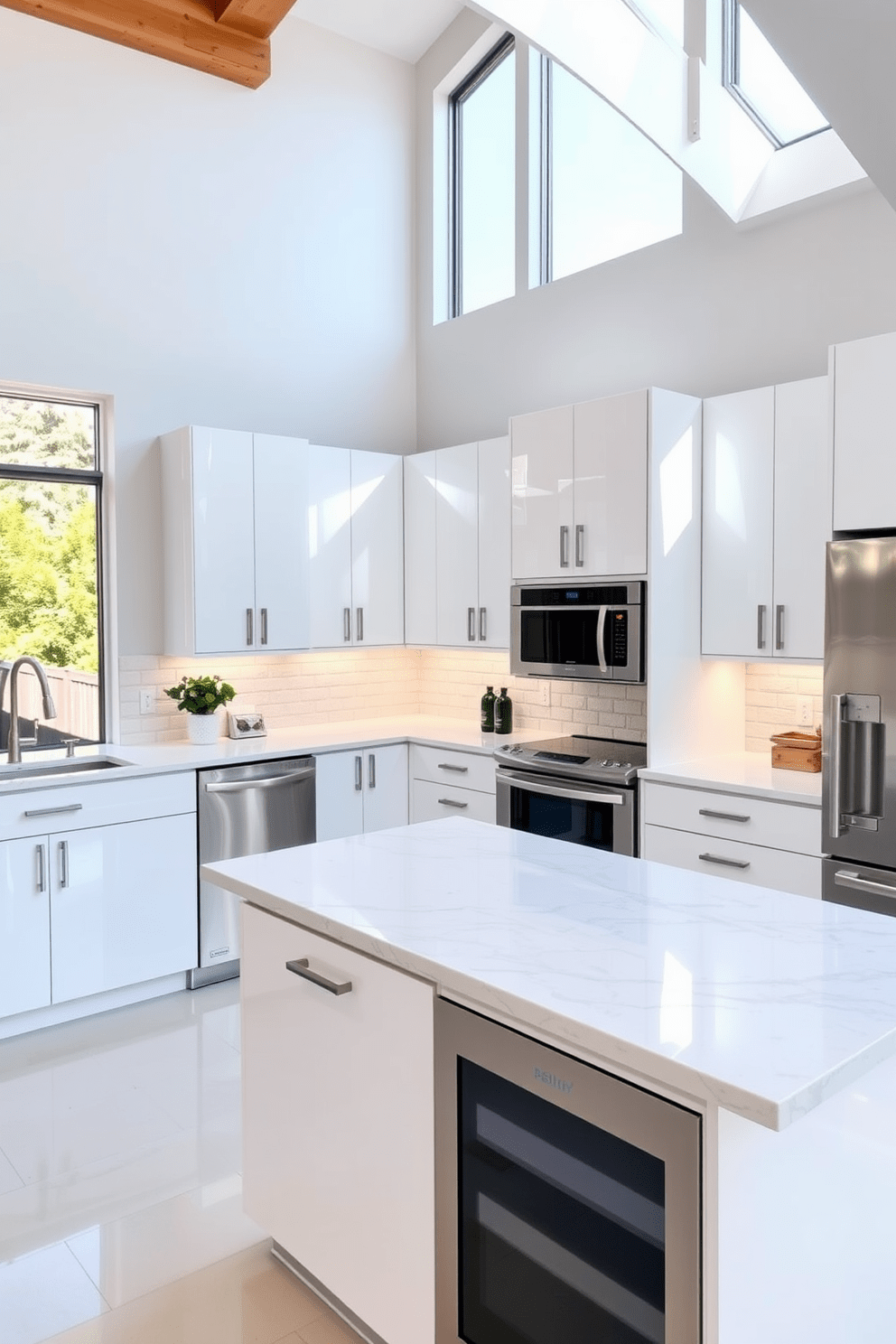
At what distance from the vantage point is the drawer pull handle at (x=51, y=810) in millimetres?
3922

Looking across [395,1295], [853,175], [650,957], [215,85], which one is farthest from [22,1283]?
[215,85]

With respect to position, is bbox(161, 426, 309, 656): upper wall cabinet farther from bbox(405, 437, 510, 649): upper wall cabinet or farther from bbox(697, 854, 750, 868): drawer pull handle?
bbox(697, 854, 750, 868): drawer pull handle

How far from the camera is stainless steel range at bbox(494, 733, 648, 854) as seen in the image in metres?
4.13

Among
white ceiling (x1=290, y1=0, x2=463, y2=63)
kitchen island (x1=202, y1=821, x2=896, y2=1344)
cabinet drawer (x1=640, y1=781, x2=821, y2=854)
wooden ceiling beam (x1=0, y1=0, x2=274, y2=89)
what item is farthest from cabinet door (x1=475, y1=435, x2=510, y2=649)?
kitchen island (x1=202, y1=821, x2=896, y2=1344)

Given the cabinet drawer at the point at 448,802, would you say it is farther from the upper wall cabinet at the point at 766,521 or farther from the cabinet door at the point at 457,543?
the upper wall cabinet at the point at 766,521

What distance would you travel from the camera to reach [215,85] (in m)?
5.15

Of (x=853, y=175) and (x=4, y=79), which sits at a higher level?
(x=4, y=79)

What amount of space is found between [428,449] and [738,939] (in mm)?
4698

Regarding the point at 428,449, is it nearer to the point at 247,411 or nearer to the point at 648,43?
the point at 247,411

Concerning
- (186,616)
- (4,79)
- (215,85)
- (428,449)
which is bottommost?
(186,616)

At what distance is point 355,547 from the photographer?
536 centimetres

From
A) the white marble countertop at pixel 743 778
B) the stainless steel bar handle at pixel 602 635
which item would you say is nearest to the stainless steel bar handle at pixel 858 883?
the white marble countertop at pixel 743 778

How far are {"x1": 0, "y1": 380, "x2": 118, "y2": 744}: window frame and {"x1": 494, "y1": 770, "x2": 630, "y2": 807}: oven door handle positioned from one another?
6.34 ft

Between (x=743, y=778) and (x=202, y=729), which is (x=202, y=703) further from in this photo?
(x=743, y=778)
